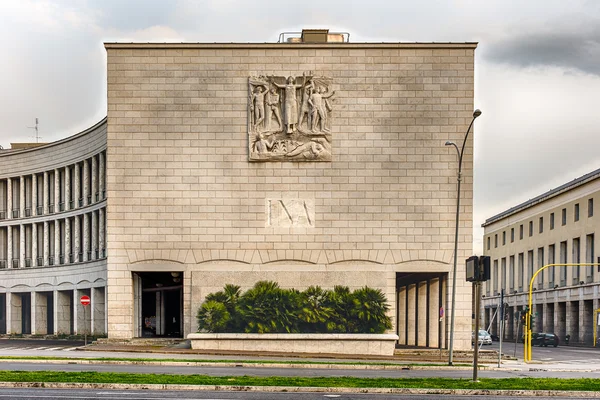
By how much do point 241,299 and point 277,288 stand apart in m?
2.05

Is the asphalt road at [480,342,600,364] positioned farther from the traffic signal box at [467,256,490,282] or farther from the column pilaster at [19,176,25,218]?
the column pilaster at [19,176,25,218]

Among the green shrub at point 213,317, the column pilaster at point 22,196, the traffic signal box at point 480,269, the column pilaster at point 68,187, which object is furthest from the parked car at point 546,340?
the traffic signal box at point 480,269

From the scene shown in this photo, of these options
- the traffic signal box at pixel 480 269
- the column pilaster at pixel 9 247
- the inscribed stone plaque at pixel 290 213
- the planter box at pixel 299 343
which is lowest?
the planter box at pixel 299 343

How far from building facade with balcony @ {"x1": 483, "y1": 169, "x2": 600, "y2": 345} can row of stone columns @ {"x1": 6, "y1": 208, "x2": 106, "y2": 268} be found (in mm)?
29579

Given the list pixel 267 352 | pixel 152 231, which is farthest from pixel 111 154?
pixel 267 352

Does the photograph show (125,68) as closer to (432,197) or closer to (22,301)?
(432,197)

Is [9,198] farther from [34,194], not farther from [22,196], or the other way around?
[34,194]

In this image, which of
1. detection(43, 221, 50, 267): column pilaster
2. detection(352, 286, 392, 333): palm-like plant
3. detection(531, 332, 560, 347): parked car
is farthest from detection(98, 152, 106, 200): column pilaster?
detection(531, 332, 560, 347): parked car

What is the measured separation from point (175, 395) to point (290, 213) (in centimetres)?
Answer: 2827

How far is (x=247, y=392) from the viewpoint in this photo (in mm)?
19172

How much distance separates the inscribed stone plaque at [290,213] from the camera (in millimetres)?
46031

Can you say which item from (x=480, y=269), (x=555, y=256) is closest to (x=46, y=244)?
(x=480, y=269)

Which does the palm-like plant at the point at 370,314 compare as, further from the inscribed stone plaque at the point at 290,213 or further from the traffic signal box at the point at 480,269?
the traffic signal box at the point at 480,269

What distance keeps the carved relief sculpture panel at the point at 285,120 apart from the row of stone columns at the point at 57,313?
16733mm
